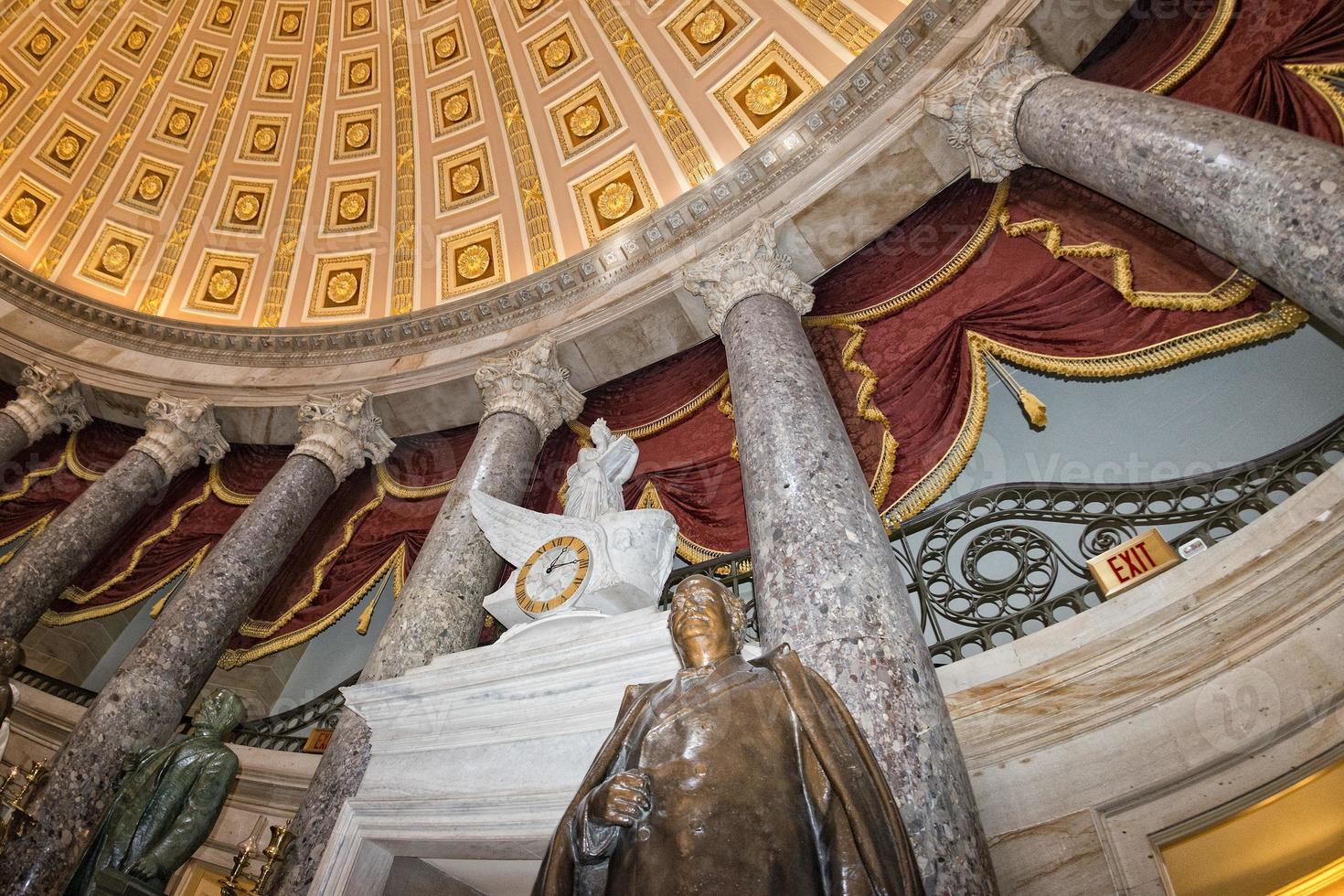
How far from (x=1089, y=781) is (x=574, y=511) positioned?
3019 millimetres

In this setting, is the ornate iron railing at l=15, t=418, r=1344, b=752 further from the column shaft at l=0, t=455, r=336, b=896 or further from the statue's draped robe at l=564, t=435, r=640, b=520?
the column shaft at l=0, t=455, r=336, b=896

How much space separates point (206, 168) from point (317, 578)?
23.6ft

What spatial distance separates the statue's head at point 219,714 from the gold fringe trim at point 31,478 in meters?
6.08

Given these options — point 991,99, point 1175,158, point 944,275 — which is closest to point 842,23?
point 991,99

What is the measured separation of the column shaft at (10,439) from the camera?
8016 millimetres

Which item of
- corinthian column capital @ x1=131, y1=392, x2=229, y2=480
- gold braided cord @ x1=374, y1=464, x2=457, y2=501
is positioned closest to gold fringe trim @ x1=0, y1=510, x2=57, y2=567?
corinthian column capital @ x1=131, y1=392, x2=229, y2=480

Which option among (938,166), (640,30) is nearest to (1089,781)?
(938,166)

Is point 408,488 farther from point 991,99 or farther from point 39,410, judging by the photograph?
point 991,99

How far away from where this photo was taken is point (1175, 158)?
392cm

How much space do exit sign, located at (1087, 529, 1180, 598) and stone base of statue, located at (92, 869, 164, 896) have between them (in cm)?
501

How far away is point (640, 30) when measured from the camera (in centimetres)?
967

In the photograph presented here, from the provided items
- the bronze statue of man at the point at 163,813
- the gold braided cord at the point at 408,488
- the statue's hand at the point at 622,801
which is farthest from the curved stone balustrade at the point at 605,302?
the statue's hand at the point at 622,801

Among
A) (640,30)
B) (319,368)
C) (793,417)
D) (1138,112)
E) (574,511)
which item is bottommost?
(574,511)

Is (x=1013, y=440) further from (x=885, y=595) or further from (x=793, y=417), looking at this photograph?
(x=885, y=595)
